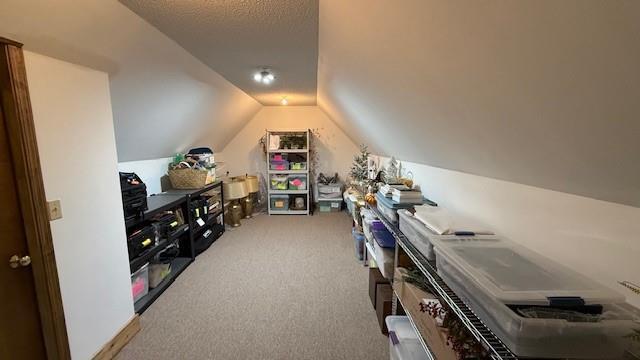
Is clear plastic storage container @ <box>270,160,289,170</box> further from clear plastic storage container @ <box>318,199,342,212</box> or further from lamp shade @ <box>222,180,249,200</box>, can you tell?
clear plastic storage container @ <box>318,199,342,212</box>

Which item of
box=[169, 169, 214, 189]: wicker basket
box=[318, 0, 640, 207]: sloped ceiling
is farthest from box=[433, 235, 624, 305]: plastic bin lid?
box=[169, 169, 214, 189]: wicker basket

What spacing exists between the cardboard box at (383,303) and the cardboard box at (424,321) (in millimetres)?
337

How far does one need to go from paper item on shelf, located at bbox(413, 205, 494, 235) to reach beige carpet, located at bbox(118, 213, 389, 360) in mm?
1070

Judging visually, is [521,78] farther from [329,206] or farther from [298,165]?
[329,206]

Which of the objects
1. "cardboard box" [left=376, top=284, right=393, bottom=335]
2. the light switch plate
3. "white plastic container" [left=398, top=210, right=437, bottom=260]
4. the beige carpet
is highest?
the light switch plate

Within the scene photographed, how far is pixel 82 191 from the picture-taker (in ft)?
4.88

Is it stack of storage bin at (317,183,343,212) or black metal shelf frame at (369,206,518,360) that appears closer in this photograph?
black metal shelf frame at (369,206,518,360)

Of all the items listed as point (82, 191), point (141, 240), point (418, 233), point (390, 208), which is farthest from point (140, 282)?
point (418, 233)

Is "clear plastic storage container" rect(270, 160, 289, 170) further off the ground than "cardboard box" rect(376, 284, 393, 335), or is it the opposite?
"clear plastic storage container" rect(270, 160, 289, 170)

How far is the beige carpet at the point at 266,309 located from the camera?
1.72m

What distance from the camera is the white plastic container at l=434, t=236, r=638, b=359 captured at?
2.08 feet

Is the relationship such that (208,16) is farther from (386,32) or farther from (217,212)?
(217,212)

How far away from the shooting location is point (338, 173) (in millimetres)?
5250

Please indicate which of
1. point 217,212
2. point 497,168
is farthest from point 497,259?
point 217,212
